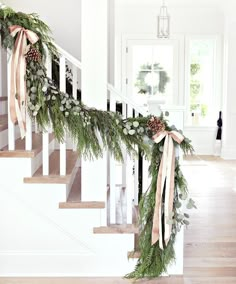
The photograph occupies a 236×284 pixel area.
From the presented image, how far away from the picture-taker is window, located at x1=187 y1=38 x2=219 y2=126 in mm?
9266

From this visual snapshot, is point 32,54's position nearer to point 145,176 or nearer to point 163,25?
point 145,176

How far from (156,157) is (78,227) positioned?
76 centimetres

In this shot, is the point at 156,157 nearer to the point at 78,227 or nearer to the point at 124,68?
the point at 78,227

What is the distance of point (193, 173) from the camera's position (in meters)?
7.61

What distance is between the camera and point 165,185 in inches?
123

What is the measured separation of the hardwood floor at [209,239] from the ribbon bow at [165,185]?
15.6 inches

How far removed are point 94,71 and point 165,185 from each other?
937mm

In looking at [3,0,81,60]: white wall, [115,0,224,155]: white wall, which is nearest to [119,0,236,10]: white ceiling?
[115,0,224,155]: white wall

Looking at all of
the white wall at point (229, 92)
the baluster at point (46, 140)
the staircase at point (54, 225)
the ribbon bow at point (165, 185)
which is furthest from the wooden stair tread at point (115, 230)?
the white wall at point (229, 92)

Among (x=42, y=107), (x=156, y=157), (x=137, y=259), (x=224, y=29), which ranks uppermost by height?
(x=224, y=29)

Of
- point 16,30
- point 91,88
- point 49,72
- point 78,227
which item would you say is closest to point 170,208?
point 78,227

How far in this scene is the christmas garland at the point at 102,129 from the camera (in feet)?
10.4

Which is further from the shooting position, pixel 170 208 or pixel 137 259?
pixel 137 259

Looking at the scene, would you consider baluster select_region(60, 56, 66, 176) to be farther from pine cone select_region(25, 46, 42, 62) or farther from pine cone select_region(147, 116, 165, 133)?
pine cone select_region(147, 116, 165, 133)
